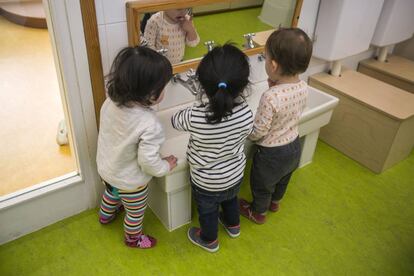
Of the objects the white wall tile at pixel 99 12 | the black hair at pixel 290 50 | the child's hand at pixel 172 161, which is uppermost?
the white wall tile at pixel 99 12

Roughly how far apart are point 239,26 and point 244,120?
0.64 metres

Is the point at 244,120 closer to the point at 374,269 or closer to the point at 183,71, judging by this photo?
the point at 183,71

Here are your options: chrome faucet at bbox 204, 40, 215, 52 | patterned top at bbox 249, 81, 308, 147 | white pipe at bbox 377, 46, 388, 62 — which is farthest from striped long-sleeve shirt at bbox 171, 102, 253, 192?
white pipe at bbox 377, 46, 388, 62

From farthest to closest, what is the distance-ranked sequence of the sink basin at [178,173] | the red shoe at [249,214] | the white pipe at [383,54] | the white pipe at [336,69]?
the white pipe at [383,54] → the white pipe at [336,69] → the red shoe at [249,214] → the sink basin at [178,173]

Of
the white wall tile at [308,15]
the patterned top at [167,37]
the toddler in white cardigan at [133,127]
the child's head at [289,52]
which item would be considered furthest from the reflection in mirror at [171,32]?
the white wall tile at [308,15]

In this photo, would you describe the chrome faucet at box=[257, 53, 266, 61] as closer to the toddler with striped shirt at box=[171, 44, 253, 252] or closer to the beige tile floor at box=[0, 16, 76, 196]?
the toddler with striped shirt at box=[171, 44, 253, 252]

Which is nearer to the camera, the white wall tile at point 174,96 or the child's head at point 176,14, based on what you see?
the child's head at point 176,14

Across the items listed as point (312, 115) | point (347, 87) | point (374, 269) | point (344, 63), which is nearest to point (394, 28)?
point (344, 63)

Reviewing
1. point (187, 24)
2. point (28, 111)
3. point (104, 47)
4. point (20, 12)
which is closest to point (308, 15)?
point (187, 24)

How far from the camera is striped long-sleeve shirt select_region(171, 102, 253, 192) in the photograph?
1.20 meters

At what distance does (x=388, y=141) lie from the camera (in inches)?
76.5

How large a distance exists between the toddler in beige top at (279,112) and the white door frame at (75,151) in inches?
26.9

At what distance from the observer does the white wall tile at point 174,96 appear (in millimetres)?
1556

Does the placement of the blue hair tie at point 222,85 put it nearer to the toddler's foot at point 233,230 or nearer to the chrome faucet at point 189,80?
the chrome faucet at point 189,80
